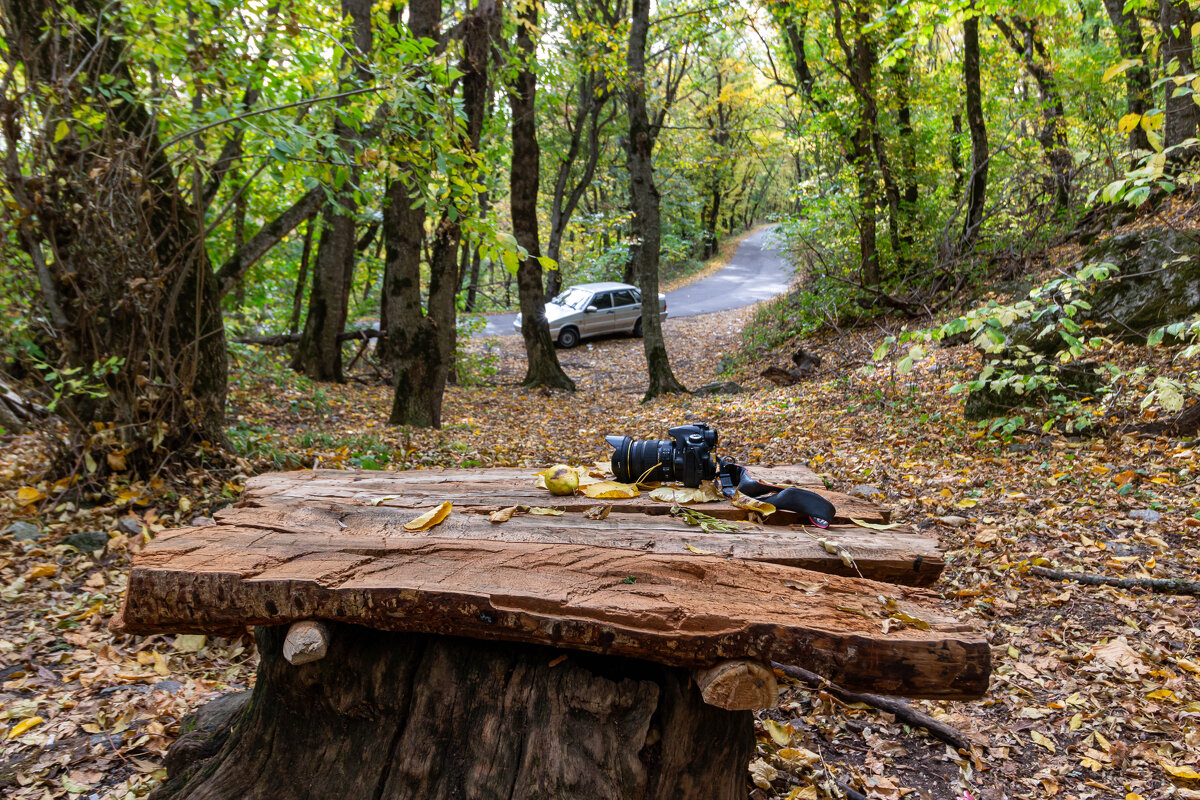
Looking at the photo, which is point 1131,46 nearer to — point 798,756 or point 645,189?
point 645,189

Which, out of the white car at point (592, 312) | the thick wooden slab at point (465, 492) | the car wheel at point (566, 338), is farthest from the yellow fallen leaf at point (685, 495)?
the car wheel at point (566, 338)

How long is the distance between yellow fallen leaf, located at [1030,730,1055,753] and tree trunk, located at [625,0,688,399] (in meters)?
8.55

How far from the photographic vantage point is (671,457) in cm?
286

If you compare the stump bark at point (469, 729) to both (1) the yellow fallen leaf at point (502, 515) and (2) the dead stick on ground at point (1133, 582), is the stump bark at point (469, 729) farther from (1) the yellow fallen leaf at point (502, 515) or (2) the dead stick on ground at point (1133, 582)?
(2) the dead stick on ground at point (1133, 582)

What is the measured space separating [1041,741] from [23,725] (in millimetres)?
4317

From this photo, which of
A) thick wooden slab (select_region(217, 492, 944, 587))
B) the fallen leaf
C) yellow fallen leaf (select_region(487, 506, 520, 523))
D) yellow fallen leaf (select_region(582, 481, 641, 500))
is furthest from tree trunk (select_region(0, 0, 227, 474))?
the fallen leaf

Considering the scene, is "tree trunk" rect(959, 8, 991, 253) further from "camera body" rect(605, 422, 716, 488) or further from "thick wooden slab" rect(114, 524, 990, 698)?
"thick wooden slab" rect(114, 524, 990, 698)

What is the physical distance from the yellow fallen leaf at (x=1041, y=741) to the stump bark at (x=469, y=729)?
1609 millimetres

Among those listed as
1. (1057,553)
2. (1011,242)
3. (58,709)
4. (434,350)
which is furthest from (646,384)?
(58,709)

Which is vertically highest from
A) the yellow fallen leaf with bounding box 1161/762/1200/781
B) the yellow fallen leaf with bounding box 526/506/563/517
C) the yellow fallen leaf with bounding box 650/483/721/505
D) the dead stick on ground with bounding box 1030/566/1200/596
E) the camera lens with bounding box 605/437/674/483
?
the camera lens with bounding box 605/437/674/483

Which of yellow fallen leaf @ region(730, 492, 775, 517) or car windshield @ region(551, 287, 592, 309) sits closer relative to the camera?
yellow fallen leaf @ region(730, 492, 775, 517)

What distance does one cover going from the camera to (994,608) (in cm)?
388

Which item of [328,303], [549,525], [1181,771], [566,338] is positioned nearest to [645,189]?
[328,303]

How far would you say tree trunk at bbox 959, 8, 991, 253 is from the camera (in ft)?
36.0
